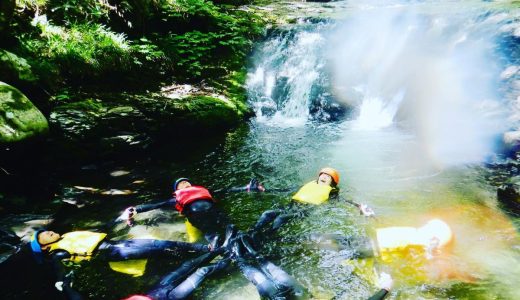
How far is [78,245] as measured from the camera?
166 inches

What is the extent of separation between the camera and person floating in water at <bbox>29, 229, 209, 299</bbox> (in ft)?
13.1

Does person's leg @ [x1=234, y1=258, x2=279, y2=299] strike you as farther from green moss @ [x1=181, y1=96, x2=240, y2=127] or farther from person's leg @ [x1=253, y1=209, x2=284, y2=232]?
green moss @ [x1=181, y1=96, x2=240, y2=127]

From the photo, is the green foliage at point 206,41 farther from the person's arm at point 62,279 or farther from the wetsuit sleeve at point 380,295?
the wetsuit sleeve at point 380,295

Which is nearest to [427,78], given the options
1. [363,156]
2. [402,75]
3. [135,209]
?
[402,75]

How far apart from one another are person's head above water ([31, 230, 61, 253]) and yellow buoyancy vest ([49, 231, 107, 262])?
0.29 feet

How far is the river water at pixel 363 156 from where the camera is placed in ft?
13.1

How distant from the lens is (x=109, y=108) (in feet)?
25.4

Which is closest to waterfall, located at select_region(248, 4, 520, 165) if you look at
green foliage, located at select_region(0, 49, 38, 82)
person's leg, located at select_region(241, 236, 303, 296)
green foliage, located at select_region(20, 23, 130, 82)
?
green foliage, located at select_region(20, 23, 130, 82)

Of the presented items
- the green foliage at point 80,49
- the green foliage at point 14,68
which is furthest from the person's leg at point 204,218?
the green foliage at point 80,49

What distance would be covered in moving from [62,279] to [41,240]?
737 mm

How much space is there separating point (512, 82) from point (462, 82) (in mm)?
1368

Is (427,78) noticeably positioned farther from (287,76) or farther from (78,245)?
(78,245)

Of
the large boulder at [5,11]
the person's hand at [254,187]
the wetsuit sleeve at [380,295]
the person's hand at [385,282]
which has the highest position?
the large boulder at [5,11]

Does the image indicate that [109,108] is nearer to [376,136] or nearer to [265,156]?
[265,156]
